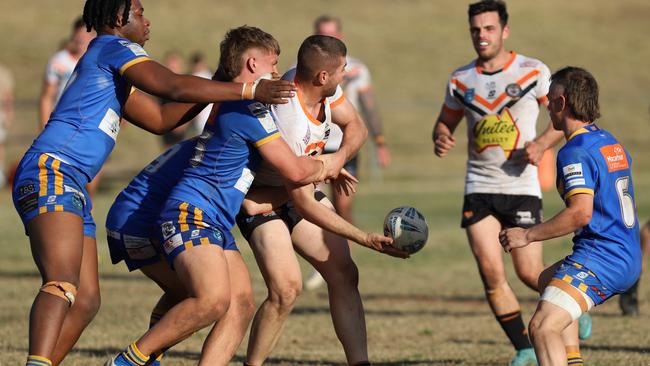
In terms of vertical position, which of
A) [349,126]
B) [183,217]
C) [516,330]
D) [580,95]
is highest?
[580,95]

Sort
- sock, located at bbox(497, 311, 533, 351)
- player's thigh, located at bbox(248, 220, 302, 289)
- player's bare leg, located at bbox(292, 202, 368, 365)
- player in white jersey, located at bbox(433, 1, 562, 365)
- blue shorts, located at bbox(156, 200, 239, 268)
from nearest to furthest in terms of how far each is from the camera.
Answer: blue shorts, located at bbox(156, 200, 239, 268)
player's thigh, located at bbox(248, 220, 302, 289)
player's bare leg, located at bbox(292, 202, 368, 365)
sock, located at bbox(497, 311, 533, 351)
player in white jersey, located at bbox(433, 1, 562, 365)

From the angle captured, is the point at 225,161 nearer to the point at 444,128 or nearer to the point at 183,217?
the point at 183,217

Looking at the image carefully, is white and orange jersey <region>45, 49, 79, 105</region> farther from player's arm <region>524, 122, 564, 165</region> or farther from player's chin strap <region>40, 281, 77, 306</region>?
player's chin strap <region>40, 281, 77, 306</region>

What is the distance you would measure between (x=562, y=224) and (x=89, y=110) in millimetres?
2379

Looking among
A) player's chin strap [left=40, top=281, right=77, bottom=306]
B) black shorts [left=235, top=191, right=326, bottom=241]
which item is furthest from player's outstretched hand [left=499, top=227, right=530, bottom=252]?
player's chin strap [left=40, top=281, right=77, bottom=306]

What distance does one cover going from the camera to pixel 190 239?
555cm

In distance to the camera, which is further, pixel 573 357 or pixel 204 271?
pixel 573 357

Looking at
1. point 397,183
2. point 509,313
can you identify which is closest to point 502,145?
point 509,313

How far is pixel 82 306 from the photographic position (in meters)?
5.76

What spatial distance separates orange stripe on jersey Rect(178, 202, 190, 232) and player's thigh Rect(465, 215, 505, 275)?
98.0 inches

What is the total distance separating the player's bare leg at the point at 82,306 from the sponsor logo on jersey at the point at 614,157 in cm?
259

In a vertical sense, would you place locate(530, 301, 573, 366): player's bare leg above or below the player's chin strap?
below

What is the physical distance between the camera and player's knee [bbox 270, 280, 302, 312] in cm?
627

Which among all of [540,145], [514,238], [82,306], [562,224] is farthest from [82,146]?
[540,145]
